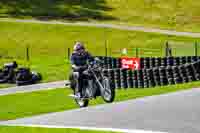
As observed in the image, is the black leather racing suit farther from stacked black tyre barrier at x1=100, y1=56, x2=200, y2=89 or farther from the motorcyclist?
stacked black tyre barrier at x1=100, y1=56, x2=200, y2=89

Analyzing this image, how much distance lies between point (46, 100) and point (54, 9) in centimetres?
4001

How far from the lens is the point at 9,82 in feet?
99.7

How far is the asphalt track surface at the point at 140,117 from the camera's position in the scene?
13.5 metres

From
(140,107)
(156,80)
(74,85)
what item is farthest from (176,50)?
(140,107)

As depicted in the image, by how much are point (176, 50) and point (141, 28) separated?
1737 cm

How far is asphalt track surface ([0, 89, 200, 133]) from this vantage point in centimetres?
1347

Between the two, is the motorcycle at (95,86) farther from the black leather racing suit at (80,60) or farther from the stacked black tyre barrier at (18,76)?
the stacked black tyre barrier at (18,76)

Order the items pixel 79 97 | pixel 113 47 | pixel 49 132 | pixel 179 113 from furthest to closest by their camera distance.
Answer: pixel 113 47, pixel 79 97, pixel 179 113, pixel 49 132

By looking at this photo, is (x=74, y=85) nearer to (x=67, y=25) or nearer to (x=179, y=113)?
(x=179, y=113)

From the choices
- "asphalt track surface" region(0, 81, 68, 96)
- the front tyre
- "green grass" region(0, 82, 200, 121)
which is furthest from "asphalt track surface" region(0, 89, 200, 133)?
"asphalt track surface" region(0, 81, 68, 96)

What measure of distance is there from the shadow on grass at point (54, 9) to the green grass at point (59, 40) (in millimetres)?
4428

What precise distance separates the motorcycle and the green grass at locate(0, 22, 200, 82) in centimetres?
2370

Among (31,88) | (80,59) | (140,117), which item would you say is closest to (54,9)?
(31,88)

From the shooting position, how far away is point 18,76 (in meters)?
29.4
